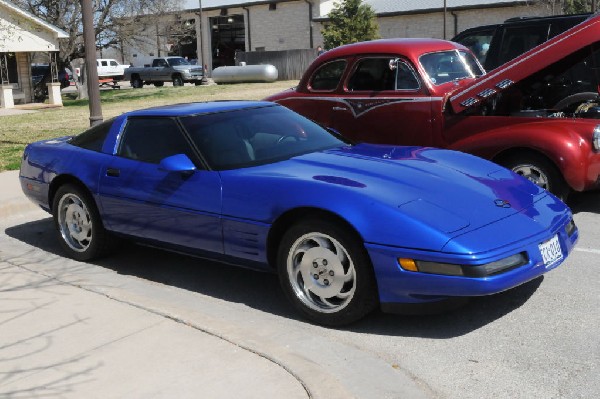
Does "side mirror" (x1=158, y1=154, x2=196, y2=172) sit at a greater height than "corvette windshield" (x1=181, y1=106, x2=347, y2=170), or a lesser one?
lesser

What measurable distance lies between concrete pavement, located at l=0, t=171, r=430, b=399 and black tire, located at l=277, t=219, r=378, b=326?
0.62 ft

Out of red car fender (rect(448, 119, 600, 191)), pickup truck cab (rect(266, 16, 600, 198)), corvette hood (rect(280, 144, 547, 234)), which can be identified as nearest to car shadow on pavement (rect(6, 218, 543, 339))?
corvette hood (rect(280, 144, 547, 234))

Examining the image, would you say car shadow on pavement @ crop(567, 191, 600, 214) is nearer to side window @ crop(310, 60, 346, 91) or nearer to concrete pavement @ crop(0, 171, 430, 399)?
side window @ crop(310, 60, 346, 91)

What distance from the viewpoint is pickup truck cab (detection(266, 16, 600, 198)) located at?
6934 millimetres

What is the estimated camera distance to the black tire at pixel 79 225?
6.02 meters

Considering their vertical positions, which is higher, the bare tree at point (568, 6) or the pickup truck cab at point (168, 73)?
the bare tree at point (568, 6)

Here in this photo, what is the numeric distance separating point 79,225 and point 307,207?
2.61m

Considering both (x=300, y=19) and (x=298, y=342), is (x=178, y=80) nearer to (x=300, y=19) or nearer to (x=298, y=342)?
(x=300, y=19)

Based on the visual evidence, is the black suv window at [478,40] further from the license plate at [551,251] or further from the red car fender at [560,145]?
the license plate at [551,251]

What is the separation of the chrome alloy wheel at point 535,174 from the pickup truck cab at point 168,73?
37248mm

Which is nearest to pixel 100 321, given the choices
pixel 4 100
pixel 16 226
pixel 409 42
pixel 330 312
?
pixel 330 312

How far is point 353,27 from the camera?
43500mm

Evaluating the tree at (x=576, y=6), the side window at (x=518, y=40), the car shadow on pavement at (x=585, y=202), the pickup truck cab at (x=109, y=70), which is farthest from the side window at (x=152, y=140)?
the pickup truck cab at (x=109, y=70)

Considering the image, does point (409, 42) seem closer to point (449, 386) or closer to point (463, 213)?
point (463, 213)
